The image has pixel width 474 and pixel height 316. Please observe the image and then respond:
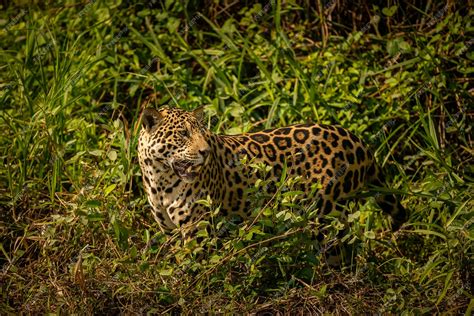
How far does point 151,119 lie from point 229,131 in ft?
5.63

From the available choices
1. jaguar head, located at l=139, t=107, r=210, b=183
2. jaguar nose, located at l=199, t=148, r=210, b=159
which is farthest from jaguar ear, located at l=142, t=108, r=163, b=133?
jaguar nose, located at l=199, t=148, r=210, b=159

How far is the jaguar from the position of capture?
6180 mm

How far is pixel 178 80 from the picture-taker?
27.6 ft

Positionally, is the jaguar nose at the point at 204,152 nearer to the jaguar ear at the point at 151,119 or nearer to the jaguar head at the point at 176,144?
the jaguar head at the point at 176,144

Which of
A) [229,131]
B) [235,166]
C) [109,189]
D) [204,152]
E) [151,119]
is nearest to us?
[204,152]

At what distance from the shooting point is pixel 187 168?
6160 mm

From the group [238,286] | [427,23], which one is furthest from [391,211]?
[427,23]

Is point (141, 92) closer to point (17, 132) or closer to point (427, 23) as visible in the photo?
point (17, 132)

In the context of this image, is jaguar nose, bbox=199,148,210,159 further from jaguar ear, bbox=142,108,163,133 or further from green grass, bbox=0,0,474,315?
green grass, bbox=0,0,474,315

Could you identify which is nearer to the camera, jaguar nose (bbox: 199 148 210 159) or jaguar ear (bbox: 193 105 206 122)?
jaguar nose (bbox: 199 148 210 159)

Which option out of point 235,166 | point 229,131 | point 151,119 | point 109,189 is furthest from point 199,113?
point 229,131

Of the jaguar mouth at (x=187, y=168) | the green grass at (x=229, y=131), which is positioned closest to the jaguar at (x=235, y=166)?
the jaguar mouth at (x=187, y=168)

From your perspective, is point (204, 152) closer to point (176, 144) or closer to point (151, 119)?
point (176, 144)

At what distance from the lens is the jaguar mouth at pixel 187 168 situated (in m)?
6.15
